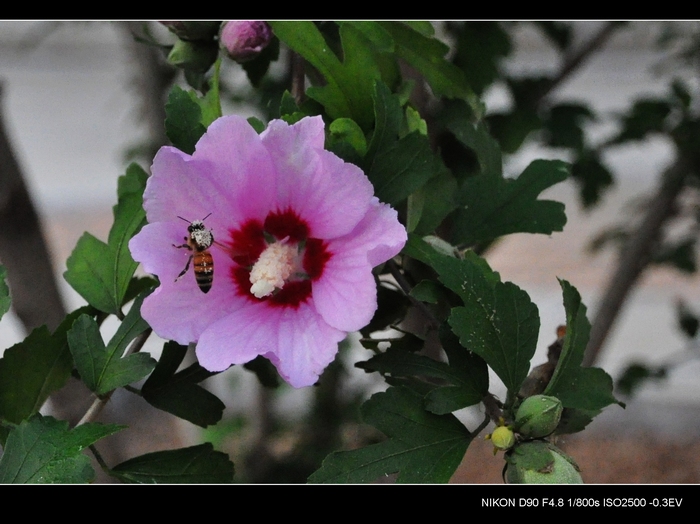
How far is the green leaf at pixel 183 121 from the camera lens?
56 cm

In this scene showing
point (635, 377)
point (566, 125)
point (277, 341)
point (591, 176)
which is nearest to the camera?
point (277, 341)

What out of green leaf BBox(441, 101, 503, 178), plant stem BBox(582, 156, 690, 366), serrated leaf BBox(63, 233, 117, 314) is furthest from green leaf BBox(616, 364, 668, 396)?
serrated leaf BBox(63, 233, 117, 314)

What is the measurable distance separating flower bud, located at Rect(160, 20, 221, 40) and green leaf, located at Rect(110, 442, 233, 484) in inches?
13.8

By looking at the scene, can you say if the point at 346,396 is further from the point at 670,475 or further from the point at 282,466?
the point at 670,475

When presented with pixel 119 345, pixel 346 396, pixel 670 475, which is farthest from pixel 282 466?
pixel 119 345

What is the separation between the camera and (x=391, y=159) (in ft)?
1.86

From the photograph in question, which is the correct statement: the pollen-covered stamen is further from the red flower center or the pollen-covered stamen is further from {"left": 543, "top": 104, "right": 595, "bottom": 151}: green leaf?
{"left": 543, "top": 104, "right": 595, "bottom": 151}: green leaf

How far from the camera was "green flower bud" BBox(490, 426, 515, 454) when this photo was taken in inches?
20.7

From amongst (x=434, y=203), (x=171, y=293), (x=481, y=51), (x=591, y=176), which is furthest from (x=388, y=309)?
(x=591, y=176)

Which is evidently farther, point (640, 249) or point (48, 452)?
point (640, 249)

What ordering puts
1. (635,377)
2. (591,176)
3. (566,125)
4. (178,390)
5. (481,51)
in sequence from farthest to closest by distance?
(635,377) → (591,176) → (566,125) → (481,51) → (178,390)

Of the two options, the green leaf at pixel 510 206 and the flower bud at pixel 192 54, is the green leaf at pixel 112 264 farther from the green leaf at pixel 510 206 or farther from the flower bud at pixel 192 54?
the green leaf at pixel 510 206

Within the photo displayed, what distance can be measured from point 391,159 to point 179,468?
0.30 meters

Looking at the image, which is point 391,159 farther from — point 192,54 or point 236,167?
point 192,54
